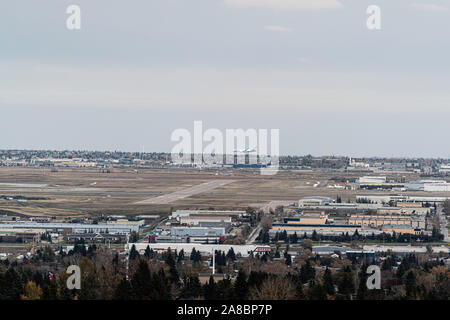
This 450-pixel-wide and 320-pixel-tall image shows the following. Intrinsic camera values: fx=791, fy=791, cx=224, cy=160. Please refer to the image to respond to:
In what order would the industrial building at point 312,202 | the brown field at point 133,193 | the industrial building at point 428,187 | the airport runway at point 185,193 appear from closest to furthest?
the brown field at point 133,193
the industrial building at point 312,202
the airport runway at point 185,193
the industrial building at point 428,187

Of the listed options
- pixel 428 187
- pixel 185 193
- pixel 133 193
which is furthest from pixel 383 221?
pixel 428 187

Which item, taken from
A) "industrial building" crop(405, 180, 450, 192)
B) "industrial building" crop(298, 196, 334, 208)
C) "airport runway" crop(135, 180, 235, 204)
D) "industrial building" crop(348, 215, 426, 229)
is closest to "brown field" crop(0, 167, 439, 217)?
"airport runway" crop(135, 180, 235, 204)

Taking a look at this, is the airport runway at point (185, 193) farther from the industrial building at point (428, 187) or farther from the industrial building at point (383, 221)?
the industrial building at point (428, 187)

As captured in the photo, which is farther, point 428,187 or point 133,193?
point 428,187

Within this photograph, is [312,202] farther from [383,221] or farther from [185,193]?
[185,193]

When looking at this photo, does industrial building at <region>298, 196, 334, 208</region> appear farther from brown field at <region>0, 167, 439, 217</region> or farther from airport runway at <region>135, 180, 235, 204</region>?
airport runway at <region>135, 180, 235, 204</region>

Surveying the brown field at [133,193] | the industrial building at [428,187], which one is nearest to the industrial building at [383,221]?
the brown field at [133,193]

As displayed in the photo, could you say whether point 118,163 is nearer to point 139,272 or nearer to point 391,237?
Answer: point 391,237

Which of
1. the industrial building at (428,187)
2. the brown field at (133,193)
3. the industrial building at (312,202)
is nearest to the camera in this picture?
the brown field at (133,193)

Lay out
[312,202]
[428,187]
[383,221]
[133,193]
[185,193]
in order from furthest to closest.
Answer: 1. [428,187]
2. [133,193]
3. [185,193]
4. [312,202]
5. [383,221]

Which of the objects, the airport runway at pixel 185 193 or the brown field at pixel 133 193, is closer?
the brown field at pixel 133 193
